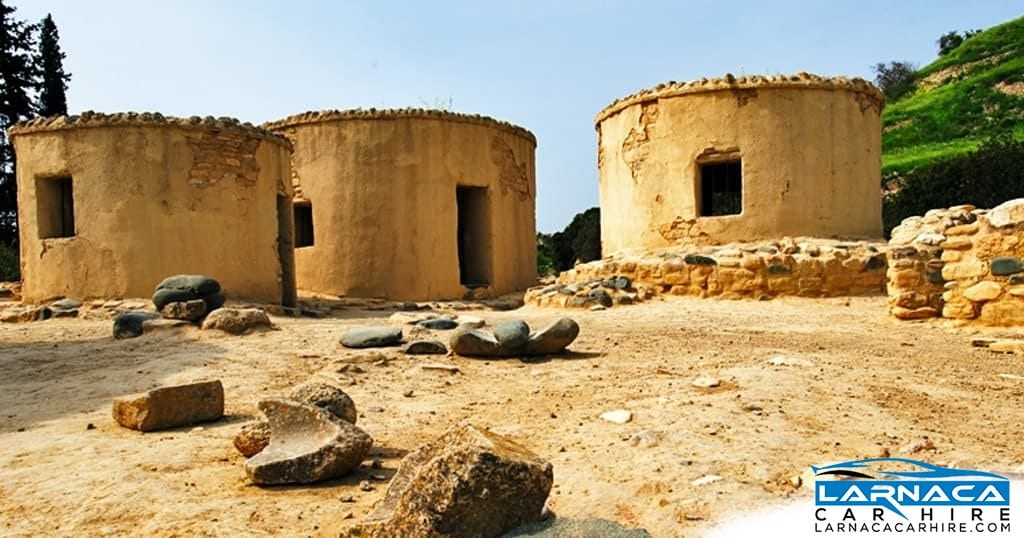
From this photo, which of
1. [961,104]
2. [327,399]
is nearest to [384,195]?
Result: [327,399]

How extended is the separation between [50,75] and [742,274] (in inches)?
772

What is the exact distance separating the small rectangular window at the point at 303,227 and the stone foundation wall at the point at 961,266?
9.71 m

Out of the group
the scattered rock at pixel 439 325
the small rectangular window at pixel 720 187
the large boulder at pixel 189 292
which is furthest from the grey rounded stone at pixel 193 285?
the small rectangular window at pixel 720 187

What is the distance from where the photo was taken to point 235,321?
7988 millimetres

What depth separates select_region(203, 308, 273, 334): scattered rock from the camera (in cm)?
798

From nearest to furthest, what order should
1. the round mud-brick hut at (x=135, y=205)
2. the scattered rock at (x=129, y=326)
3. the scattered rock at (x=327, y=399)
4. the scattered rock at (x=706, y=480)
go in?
the scattered rock at (x=706, y=480)
the scattered rock at (x=327, y=399)
the scattered rock at (x=129, y=326)
the round mud-brick hut at (x=135, y=205)

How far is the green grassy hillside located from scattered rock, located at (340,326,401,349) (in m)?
24.3

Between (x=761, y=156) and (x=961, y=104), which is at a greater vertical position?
(x=961, y=104)

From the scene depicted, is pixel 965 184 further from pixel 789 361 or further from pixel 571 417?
pixel 571 417

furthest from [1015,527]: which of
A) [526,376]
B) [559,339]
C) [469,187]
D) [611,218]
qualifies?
[469,187]

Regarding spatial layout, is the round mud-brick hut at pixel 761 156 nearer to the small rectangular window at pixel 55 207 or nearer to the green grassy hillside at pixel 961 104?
the small rectangular window at pixel 55 207

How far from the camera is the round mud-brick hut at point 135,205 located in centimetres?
1041

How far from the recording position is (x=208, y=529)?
2.97 m

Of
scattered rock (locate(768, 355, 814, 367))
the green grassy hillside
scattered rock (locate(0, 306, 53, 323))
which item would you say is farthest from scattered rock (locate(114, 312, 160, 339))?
the green grassy hillside
